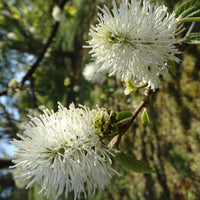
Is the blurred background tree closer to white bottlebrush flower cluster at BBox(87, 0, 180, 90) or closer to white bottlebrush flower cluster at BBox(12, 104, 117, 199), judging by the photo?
white bottlebrush flower cluster at BBox(12, 104, 117, 199)

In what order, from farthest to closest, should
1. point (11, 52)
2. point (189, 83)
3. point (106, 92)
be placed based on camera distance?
point (11, 52)
point (106, 92)
point (189, 83)

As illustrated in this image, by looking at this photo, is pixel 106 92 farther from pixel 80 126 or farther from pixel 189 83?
pixel 80 126

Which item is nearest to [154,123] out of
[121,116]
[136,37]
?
[121,116]

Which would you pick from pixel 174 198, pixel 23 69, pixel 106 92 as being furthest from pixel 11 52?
pixel 174 198

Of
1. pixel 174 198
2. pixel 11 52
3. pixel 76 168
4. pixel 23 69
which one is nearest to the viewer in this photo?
pixel 76 168

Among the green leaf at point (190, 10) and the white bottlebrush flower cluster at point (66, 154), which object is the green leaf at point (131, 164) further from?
the green leaf at point (190, 10)

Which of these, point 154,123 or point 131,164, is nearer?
point 131,164

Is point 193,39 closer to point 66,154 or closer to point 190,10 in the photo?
point 190,10
